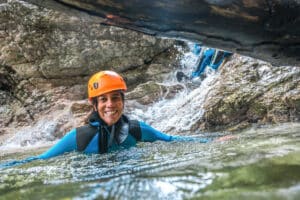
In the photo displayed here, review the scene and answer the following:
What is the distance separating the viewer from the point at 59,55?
45.1ft

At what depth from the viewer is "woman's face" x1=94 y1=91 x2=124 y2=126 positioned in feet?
15.4

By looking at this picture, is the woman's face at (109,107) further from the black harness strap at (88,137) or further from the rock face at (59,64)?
A: the rock face at (59,64)

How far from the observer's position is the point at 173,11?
251 centimetres

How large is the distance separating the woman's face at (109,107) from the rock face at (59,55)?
27.3 ft

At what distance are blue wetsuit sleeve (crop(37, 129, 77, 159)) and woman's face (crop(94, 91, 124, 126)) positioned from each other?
43 cm

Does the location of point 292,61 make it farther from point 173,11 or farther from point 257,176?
point 257,176

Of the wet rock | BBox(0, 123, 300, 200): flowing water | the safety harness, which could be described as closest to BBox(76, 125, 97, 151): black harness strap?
the safety harness

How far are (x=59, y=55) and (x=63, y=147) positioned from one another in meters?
9.74

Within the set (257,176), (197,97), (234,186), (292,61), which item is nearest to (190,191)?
(234,186)

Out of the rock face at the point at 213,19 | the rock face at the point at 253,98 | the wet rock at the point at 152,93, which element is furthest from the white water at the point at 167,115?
the rock face at the point at 213,19

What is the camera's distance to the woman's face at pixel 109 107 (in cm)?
471

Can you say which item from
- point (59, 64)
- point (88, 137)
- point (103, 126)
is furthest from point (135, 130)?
point (59, 64)

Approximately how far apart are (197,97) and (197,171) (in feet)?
18.7

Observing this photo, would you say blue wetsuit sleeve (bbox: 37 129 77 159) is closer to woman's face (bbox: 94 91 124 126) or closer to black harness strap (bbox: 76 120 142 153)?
black harness strap (bbox: 76 120 142 153)
